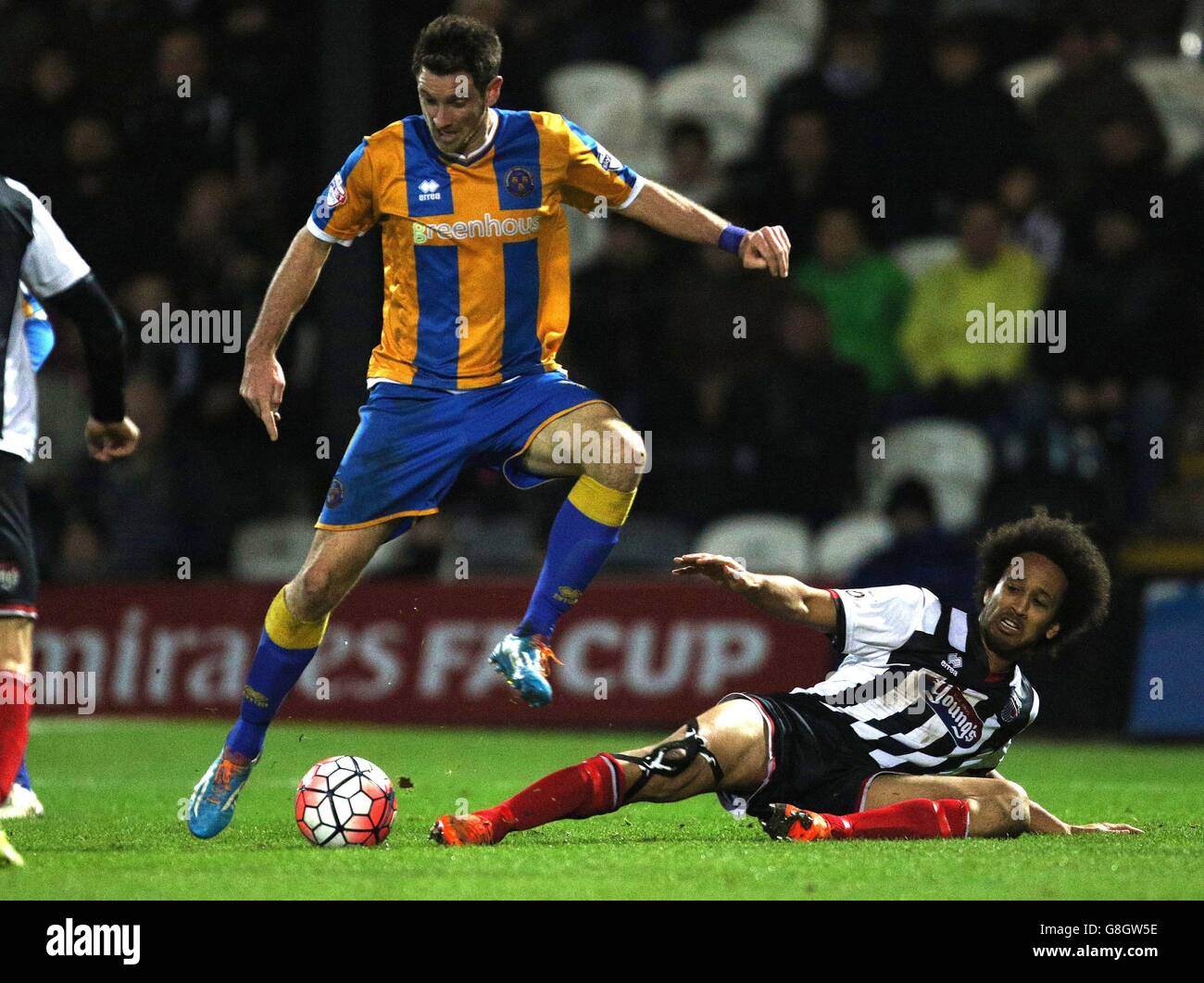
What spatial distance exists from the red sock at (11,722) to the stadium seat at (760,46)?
8.73m

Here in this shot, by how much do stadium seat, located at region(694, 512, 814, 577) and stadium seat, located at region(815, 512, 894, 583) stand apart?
4.0 inches

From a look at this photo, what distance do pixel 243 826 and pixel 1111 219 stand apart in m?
6.61

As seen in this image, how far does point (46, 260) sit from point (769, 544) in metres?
6.01

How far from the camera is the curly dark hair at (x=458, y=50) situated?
6094 mm

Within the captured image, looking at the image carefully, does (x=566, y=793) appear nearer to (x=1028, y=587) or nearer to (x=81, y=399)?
(x=1028, y=587)

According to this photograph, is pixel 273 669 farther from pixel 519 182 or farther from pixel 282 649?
pixel 519 182

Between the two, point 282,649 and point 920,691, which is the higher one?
point 282,649

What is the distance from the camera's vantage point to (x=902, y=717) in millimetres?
6285

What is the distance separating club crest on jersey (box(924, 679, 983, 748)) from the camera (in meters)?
6.26

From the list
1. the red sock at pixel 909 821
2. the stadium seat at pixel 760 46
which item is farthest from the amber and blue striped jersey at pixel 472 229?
the stadium seat at pixel 760 46

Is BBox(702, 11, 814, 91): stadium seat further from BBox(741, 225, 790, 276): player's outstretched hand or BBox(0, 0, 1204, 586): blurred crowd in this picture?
BBox(741, 225, 790, 276): player's outstretched hand

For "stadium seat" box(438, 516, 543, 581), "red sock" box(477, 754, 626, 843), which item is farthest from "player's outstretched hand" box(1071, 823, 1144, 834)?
"stadium seat" box(438, 516, 543, 581)

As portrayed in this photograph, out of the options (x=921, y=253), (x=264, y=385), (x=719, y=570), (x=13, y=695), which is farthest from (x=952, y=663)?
(x=921, y=253)

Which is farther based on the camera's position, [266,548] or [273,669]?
[266,548]
